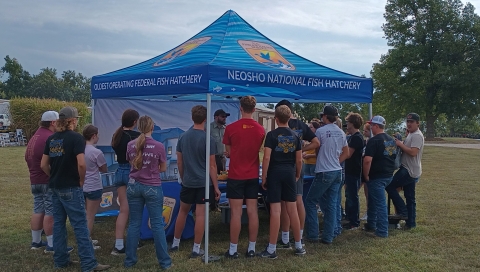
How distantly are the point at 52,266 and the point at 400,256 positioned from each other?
149 inches

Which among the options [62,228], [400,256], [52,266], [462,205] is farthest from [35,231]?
[462,205]

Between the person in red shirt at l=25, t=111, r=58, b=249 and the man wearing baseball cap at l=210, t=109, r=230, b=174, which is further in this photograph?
the man wearing baseball cap at l=210, t=109, r=230, b=174

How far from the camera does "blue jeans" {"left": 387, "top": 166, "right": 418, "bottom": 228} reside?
5980 mm

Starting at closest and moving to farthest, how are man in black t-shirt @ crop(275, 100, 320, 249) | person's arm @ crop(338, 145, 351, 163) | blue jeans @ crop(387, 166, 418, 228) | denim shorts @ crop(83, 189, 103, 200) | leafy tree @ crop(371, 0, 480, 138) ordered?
denim shorts @ crop(83, 189, 103, 200), man in black t-shirt @ crop(275, 100, 320, 249), person's arm @ crop(338, 145, 351, 163), blue jeans @ crop(387, 166, 418, 228), leafy tree @ crop(371, 0, 480, 138)

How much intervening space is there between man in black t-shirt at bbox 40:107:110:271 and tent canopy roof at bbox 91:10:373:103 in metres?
1.28

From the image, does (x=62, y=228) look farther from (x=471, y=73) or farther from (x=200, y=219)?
(x=471, y=73)

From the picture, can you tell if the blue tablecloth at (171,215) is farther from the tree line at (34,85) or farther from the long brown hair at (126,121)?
the tree line at (34,85)

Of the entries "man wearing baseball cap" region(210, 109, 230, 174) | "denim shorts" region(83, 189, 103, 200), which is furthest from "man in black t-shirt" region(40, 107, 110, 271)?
"man wearing baseball cap" region(210, 109, 230, 174)

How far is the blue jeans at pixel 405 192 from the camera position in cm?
598

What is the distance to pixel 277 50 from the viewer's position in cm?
625

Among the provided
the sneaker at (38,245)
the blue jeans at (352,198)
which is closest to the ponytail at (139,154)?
the sneaker at (38,245)

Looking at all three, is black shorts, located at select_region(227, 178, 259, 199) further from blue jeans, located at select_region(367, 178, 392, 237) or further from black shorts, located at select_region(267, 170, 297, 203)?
blue jeans, located at select_region(367, 178, 392, 237)

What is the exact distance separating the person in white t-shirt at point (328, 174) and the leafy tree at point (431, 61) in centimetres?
3254

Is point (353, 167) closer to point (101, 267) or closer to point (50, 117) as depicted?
point (101, 267)
